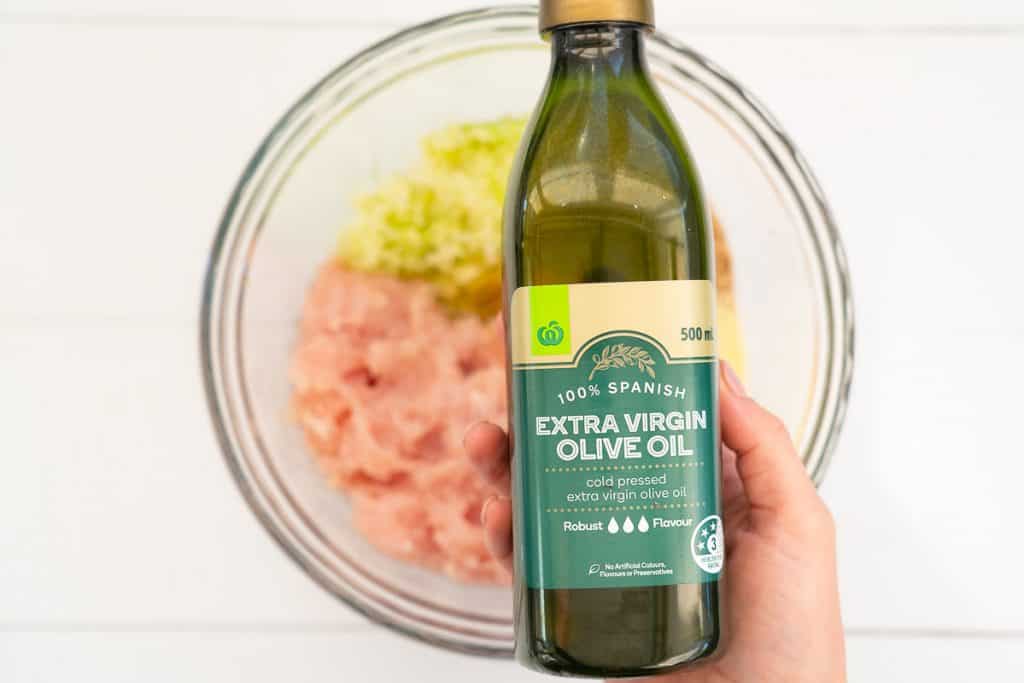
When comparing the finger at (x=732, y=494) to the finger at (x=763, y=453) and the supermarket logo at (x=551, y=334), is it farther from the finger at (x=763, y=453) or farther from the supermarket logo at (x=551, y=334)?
the supermarket logo at (x=551, y=334)

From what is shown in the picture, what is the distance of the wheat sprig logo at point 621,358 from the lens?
0.65 metres

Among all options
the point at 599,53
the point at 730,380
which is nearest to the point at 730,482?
the point at 730,380

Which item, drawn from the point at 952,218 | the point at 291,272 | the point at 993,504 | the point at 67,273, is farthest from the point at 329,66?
the point at 993,504

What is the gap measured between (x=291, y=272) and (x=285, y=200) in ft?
0.24

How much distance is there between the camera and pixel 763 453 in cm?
76

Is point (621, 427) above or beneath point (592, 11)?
beneath

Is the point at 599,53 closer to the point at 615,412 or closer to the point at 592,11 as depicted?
the point at 592,11

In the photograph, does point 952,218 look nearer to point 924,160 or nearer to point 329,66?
point 924,160

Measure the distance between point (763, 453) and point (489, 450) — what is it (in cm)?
22

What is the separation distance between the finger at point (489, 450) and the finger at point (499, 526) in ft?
0.06

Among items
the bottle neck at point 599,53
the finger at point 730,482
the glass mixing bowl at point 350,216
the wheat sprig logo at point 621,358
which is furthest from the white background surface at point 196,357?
the wheat sprig logo at point 621,358

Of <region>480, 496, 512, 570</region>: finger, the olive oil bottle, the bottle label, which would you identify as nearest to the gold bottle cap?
the olive oil bottle

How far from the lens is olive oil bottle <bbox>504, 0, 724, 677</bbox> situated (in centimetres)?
66

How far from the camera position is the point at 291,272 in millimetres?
967
